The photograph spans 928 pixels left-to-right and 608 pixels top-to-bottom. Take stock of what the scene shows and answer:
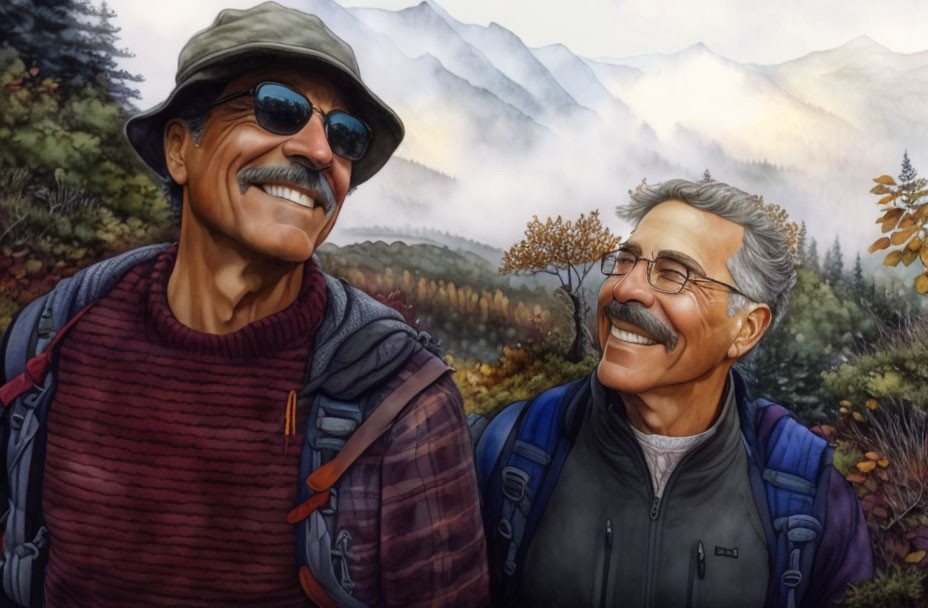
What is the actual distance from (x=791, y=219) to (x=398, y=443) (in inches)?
81.8

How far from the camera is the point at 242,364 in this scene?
9.73 feet

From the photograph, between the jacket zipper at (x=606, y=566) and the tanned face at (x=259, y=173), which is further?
the jacket zipper at (x=606, y=566)

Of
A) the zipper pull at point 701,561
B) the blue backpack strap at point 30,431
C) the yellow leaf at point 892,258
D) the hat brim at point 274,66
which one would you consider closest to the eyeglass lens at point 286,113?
the hat brim at point 274,66

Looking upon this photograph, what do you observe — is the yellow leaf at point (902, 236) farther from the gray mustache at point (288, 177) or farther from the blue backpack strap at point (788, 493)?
the gray mustache at point (288, 177)

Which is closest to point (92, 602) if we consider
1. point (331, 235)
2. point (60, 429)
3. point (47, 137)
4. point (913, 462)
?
point (60, 429)

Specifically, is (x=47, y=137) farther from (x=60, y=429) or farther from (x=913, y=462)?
(x=913, y=462)

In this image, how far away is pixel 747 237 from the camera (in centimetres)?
324

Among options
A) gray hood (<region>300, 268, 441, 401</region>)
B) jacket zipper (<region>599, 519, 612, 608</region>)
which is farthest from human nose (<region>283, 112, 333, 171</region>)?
jacket zipper (<region>599, 519, 612, 608</region>)

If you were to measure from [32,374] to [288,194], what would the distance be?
1224 mm

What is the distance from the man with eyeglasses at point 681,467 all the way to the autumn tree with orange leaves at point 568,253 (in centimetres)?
20

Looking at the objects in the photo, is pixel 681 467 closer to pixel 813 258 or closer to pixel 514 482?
pixel 514 482

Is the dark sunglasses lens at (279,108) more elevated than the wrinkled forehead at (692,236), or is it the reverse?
the dark sunglasses lens at (279,108)

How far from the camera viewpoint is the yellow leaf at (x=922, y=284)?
3.59 m

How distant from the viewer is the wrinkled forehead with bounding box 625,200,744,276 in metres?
3.16
